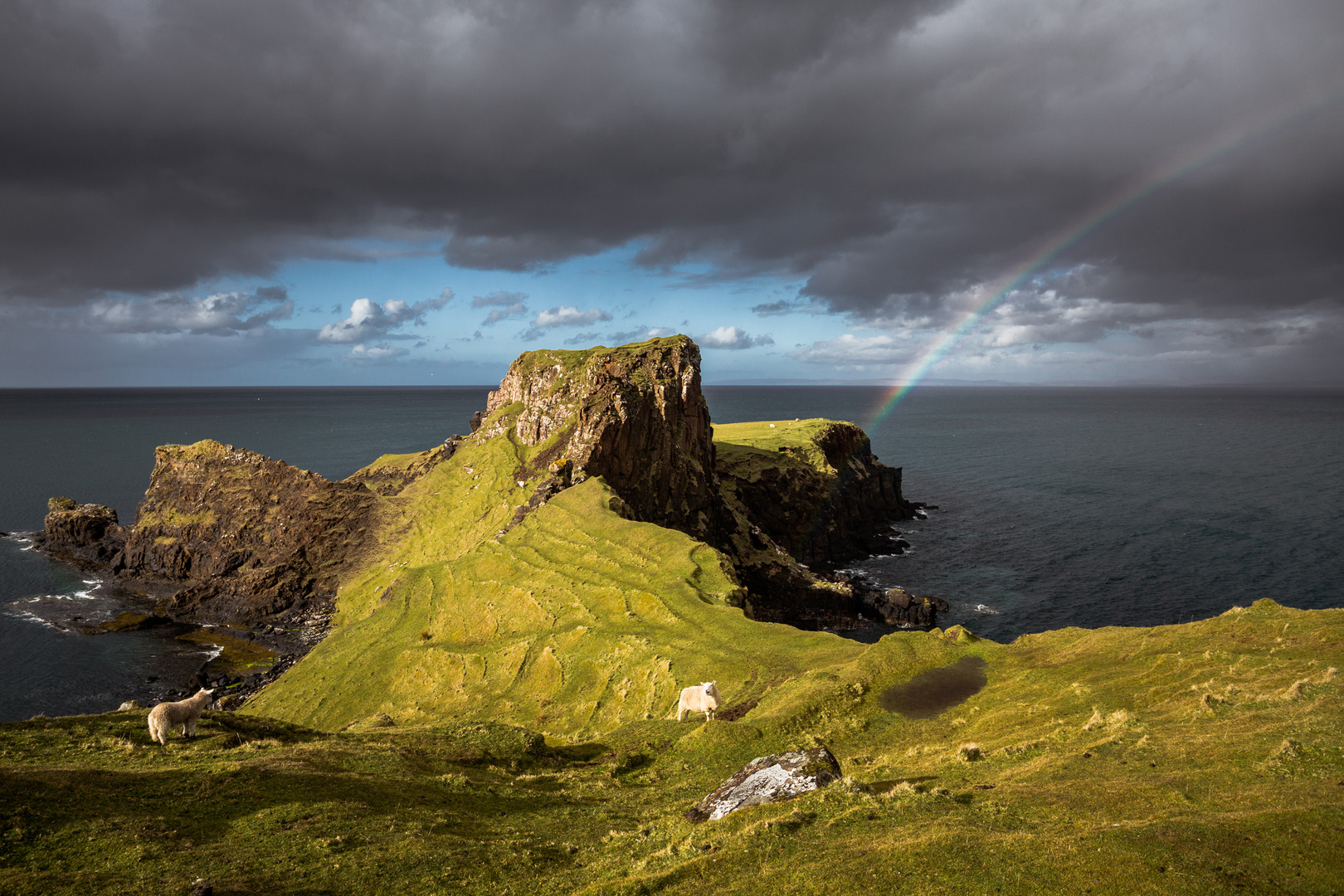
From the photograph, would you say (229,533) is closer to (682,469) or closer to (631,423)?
(631,423)

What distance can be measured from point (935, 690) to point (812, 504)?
10114cm

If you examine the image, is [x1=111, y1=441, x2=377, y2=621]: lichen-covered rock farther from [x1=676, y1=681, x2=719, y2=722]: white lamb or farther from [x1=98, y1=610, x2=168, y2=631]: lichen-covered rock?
[x1=676, y1=681, x2=719, y2=722]: white lamb

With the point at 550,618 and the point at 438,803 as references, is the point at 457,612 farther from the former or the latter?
the point at 438,803

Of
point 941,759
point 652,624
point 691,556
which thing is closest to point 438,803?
point 941,759

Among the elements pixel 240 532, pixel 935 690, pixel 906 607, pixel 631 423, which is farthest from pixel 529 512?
pixel 935 690

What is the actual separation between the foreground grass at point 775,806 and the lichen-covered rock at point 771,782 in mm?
1123

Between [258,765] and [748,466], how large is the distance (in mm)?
120646

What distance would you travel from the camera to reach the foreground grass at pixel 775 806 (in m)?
16.2

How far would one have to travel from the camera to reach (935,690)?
37969mm

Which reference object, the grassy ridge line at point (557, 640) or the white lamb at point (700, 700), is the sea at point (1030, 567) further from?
the white lamb at point (700, 700)

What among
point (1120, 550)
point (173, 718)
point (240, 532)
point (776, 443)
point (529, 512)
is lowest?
point (1120, 550)

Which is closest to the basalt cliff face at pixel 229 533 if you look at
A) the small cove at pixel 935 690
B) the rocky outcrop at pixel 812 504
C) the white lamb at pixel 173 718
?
the rocky outcrop at pixel 812 504

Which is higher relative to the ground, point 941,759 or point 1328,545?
point 941,759

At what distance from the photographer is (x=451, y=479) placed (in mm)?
117312
